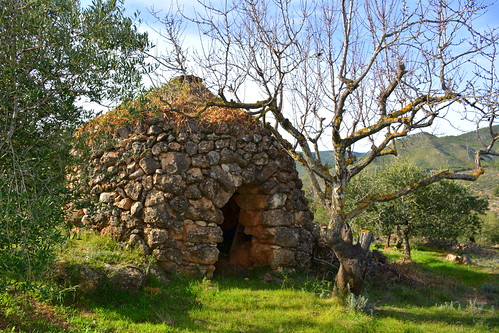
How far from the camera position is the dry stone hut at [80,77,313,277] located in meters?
7.96

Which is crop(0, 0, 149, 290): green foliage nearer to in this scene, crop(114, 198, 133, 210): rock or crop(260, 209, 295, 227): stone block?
crop(114, 198, 133, 210): rock

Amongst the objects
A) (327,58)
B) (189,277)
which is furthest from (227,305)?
(327,58)

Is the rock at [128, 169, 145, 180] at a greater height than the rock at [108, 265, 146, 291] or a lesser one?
greater

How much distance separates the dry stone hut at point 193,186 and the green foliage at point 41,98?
2220 mm

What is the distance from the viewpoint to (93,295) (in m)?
6.23

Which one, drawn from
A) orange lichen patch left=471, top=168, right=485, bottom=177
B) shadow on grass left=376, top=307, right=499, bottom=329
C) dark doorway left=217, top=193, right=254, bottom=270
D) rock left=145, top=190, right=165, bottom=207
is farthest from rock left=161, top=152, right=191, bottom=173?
orange lichen patch left=471, top=168, right=485, bottom=177

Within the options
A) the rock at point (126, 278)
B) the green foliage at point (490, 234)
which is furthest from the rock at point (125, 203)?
the green foliage at point (490, 234)

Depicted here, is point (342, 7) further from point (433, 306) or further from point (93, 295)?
point (93, 295)

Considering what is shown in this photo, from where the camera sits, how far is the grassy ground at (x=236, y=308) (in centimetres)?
553

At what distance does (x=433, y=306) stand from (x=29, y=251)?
7904 mm

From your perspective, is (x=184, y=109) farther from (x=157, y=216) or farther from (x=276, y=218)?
(x=276, y=218)

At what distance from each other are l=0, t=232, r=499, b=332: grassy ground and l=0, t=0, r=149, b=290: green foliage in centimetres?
71

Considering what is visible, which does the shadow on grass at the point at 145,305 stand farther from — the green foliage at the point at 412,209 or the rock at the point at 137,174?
the green foliage at the point at 412,209

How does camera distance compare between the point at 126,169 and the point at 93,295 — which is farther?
the point at 126,169
